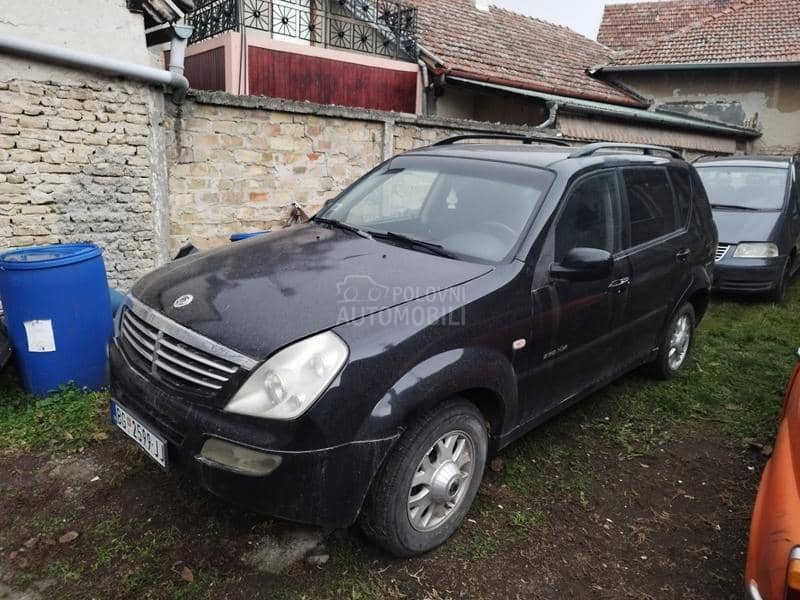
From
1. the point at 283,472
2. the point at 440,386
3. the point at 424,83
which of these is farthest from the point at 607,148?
the point at 424,83

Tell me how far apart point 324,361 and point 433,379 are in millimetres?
456

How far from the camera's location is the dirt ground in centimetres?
233

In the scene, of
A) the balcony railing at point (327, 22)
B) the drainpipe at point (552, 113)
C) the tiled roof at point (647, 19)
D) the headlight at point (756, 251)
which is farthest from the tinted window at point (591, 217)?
the tiled roof at point (647, 19)

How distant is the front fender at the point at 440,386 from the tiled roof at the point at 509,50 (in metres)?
9.03

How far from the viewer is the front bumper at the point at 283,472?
2023mm

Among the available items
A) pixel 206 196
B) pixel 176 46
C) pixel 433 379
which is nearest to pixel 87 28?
pixel 176 46

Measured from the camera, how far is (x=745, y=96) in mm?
16578

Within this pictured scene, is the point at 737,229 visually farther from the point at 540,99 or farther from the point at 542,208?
the point at 542,208

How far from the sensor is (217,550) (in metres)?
2.48

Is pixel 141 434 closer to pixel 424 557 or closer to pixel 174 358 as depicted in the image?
pixel 174 358

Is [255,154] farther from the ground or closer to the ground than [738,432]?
farther from the ground

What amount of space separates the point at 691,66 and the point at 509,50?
697 centimetres

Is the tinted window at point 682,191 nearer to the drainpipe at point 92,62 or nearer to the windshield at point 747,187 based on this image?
the windshield at point 747,187

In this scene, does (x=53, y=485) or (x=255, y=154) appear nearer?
(x=53, y=485)
